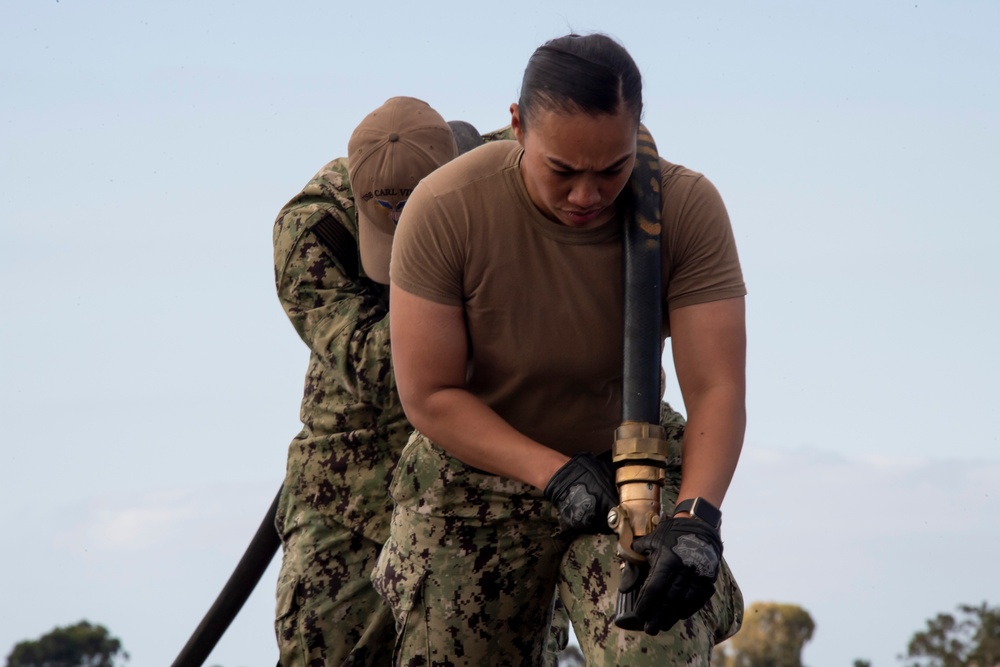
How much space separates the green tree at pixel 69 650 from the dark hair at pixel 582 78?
42.4 feet

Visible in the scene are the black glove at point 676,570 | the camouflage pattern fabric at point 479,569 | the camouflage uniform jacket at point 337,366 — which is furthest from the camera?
the camouflage uniform jacket at point 337,366

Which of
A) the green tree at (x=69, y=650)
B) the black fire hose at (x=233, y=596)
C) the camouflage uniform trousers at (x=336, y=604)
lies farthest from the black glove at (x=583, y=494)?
the green tree at (x=69, y=650)

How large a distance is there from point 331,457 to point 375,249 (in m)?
0.80

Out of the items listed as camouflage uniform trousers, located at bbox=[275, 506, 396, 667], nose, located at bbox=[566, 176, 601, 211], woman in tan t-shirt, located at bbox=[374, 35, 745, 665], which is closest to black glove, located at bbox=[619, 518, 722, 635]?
woman in tan t-shirt, located at bbox=[374, 35, 745, 665]

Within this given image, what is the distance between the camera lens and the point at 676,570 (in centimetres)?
329

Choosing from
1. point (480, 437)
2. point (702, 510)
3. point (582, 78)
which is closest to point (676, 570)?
point (702, 510)

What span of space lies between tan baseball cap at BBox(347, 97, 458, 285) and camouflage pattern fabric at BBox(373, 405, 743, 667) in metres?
1.06

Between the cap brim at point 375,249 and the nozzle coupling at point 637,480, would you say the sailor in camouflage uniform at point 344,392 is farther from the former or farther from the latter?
the nozzle coupling at point 637,480

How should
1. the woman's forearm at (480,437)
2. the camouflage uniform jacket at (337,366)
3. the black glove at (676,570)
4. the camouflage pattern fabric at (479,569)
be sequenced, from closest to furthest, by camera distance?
the black glove at (676,570)
the woman's forearm at (480,437)
the camouflage pattern fabric at (479,569)
the camouflage uniform jacket at (337,366)

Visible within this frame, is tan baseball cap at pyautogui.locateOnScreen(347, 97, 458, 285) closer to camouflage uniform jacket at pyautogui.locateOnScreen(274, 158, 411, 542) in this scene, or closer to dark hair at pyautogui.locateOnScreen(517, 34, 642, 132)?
camouflage uniform jacket at pyautogui.locateOnScreen(274, 158, 411, 542)

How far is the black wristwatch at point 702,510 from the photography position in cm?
339

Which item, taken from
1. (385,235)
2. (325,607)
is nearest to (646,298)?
(385,235)

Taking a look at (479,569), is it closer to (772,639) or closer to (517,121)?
(517,121)

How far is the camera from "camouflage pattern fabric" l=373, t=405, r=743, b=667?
3.81m
